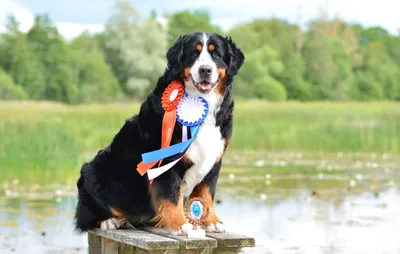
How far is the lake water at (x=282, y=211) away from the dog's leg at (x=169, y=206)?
7.44ft

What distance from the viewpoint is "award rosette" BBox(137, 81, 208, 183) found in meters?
4.70

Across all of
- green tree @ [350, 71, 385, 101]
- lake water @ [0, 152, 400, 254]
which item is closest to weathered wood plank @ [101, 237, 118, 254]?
lake water @ [0, 152, 400, 254]

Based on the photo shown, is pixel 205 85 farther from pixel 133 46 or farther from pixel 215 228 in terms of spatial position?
pixel 133 46

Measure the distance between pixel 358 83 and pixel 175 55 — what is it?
28.0m

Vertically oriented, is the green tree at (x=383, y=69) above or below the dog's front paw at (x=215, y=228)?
above

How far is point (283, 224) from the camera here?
26.8ft

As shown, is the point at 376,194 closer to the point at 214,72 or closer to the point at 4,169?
the point at 4,169

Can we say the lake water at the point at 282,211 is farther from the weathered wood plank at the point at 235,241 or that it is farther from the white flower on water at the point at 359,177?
the weathered wood plank at the point at 235,241

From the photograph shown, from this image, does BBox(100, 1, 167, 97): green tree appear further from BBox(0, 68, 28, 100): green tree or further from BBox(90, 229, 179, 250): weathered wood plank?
BBox(90, 229, 179, 250): weathered wood plank

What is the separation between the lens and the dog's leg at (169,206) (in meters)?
4.69

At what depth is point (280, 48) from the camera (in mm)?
34281

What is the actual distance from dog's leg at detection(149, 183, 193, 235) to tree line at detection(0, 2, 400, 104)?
20.0 m

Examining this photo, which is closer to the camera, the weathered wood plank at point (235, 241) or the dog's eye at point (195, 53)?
the weathered wood plank at point (235, 241)

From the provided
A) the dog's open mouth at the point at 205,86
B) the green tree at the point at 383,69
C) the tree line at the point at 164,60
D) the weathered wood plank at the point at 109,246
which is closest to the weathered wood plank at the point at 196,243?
the weathered wood plank at the point at 109,246
